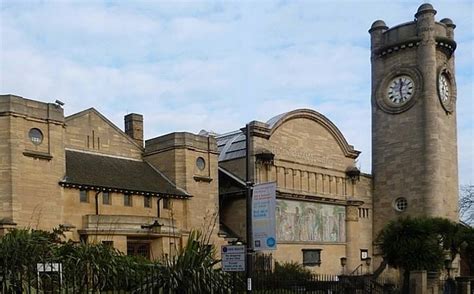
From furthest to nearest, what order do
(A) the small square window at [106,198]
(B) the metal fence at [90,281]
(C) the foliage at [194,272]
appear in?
(A) the small square window at [106,198] < (C) the foliage at [194,272] < (B) the metal fence at [90,281]

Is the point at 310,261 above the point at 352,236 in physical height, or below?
below

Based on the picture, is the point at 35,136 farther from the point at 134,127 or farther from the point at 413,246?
the point at 413,246

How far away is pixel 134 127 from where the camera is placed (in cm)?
3866

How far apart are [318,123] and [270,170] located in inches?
250

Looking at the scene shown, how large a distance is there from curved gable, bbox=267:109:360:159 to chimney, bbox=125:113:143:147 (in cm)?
809

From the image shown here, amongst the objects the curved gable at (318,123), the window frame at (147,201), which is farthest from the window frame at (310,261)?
the window frame at (147,201)

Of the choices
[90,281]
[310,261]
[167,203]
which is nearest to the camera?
[90,281]

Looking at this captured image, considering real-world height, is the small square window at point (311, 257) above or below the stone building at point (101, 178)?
below

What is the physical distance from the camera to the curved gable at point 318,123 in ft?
129

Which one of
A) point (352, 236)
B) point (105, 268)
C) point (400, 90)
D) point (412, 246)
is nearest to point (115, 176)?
point (412, 246)

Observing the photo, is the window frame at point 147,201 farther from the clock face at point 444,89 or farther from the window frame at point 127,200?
the clock face at point 444,89

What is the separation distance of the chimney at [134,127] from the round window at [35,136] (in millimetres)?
9449

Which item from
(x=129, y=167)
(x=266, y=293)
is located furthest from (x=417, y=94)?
(x=266, y=293)

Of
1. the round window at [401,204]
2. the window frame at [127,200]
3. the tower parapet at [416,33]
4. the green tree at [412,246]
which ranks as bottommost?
the green tree at [412,246]
